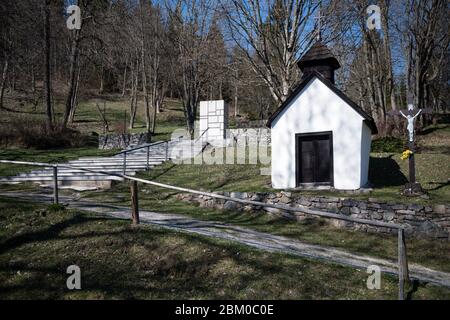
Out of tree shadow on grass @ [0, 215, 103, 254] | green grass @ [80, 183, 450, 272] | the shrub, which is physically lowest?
green grass @ [80, 183, 450, 272]

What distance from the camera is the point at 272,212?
39.3 feet

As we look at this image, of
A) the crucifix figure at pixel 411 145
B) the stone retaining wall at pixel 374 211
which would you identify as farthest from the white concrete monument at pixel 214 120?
the crucifix figure at pixel 411 145

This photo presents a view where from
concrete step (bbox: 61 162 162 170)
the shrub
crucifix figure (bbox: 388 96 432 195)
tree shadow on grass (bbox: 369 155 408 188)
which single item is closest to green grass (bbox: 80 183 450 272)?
crucifix figure (bbox: 388 96 432 195)

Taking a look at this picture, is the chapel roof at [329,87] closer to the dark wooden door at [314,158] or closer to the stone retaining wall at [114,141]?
the dark wooden door at [314,158]

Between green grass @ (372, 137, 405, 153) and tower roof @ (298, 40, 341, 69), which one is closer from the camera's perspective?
tower roof @ (298, 40, 341, 69)

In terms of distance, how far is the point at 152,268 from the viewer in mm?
6695

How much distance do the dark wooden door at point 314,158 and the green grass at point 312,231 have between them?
8.07 ft

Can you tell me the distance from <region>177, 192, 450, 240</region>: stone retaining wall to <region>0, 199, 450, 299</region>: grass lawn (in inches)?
155

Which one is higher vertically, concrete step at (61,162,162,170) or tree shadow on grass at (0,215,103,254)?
concrete step at (61,162,162,170)

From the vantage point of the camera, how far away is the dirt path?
23.8ft

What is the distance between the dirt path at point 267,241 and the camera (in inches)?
286

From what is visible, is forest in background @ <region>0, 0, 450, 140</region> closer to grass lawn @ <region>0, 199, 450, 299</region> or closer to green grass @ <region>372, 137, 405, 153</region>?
green grass @ <region>372, 137, 405, 153</region>
